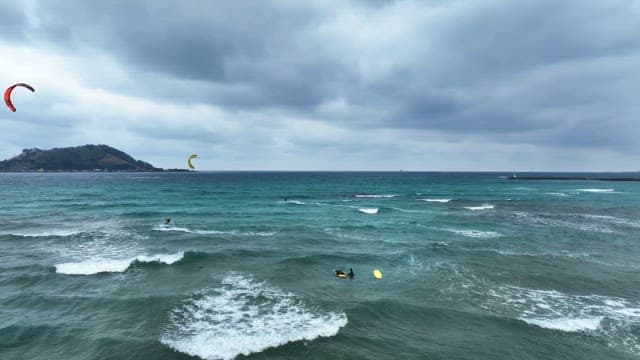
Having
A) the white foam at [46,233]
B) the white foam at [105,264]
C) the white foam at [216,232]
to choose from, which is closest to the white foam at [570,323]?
the white foam at [105,264]

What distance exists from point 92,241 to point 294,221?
71.5 feet

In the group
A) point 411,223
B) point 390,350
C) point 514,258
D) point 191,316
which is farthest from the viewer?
point 411,223

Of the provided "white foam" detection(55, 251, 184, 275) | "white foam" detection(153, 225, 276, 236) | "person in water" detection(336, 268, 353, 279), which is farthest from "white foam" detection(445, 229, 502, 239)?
"white foam" detection(55, 251, 184, 275)

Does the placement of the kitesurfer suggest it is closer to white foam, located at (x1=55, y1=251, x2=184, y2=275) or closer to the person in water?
white foam, located at (x1=55, y1=251, x2=184, y2=275)

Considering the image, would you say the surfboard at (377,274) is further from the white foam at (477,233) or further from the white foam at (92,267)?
the white foam at (92,267)

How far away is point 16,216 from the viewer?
46.3 meters

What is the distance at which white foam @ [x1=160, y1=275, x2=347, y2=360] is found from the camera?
14.1 metres

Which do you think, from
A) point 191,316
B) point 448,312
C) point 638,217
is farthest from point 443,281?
point 638,217

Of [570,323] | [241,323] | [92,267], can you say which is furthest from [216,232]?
[570,323]

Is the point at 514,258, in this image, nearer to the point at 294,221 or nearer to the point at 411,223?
the point at 411,223

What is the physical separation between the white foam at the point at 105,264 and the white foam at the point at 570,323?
22736mm

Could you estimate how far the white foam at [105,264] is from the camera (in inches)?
905

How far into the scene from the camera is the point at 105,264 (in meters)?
24.5

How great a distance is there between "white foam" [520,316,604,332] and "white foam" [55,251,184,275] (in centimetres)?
2274
